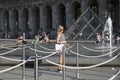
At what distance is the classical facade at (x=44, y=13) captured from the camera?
57.7 m

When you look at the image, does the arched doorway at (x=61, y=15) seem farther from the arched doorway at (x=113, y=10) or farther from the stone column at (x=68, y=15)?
the arched doorway at (x=113, y=10)

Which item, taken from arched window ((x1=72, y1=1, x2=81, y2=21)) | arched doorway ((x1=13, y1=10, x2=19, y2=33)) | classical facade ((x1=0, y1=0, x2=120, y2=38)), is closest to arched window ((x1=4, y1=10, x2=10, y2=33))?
classical facade ((x1=0, y1=0, x2=120, y2=38))

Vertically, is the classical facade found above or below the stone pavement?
above

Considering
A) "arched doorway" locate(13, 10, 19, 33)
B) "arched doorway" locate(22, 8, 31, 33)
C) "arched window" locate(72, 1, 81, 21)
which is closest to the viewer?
"arched window" locate(72, 1, 81, 21)

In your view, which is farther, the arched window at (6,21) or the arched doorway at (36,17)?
the arched window at (6,21)

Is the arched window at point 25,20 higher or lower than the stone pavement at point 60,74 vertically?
higher

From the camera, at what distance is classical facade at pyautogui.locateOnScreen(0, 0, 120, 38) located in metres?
57.7

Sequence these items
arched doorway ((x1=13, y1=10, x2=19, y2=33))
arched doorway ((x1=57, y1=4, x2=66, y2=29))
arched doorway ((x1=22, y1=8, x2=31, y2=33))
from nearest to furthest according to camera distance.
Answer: arched doorway ((x1=57, y1=4, x2=66, y2=29)) < arched doorway ((x1=22, y1=8, x2=31, y2=33)) < arched doorway ((x1=13, y1=10, x2=19, y2=33))

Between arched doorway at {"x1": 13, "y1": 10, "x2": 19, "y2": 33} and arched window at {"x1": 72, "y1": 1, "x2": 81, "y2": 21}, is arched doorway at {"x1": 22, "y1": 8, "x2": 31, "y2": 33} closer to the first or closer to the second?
arched doorway at {"x1": 13, "y1": 10, "x2": 19, "y2": 33}

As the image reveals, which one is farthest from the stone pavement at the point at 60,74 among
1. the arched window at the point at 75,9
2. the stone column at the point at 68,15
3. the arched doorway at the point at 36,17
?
the arched doorway at the point at 36,17

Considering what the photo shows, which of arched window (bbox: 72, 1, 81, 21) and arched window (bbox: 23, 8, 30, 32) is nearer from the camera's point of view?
arched window (bbox: 72, 1, 81, 21)

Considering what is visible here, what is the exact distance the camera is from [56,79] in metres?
13.3

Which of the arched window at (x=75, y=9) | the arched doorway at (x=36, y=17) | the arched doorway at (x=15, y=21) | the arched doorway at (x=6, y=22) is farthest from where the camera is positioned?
the arched doorway at (x=6, y=22)

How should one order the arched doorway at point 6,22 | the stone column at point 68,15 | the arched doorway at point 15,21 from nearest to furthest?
the stone column at point 68,15 → the arched doorway at point 15,21 → the arched doorway at point 6,22
